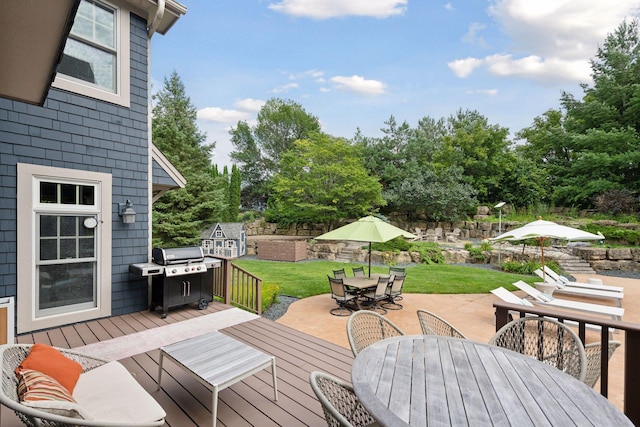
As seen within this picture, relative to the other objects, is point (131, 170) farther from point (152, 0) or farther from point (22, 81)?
point (152, 0)

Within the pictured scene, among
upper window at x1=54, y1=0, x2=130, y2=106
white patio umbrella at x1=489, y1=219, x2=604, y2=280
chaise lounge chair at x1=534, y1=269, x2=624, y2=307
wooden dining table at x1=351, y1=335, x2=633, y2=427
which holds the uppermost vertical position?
upper window at x1=54, y1=0, x2=130, y2=106

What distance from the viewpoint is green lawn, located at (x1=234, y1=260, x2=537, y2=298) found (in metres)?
8.04

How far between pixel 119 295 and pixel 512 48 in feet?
71.4

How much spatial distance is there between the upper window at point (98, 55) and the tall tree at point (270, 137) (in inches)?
940

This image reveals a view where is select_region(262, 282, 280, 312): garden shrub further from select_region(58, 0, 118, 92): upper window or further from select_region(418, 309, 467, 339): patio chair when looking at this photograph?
select_region(58, 0, 118, 92): upper window

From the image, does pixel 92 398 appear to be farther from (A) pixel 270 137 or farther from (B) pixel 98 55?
(A) pixel 270 137

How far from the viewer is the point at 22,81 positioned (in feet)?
8.73

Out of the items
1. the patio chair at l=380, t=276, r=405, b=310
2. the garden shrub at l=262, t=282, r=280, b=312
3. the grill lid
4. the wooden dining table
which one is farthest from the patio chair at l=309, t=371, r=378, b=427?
the patio chair at l=380, t=276, r=405, b=310

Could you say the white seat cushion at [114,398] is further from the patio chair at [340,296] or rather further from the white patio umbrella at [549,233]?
the white patio umbrella at [549,233]

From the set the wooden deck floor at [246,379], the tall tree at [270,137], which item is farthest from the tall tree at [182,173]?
the tall tree at [270,137]

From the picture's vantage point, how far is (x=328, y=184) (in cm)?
1622

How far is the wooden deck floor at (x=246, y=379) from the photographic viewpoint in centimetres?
242

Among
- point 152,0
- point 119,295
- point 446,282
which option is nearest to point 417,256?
point 446,282

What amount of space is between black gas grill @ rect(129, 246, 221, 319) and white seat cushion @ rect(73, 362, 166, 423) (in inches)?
97.8
